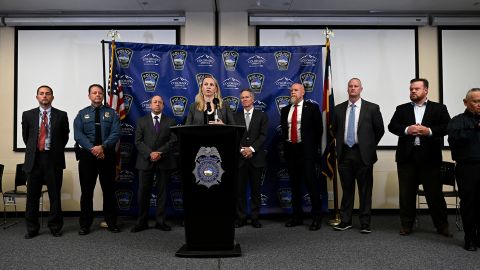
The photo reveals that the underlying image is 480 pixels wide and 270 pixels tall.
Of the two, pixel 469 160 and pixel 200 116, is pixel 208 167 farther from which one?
pixel 469 160

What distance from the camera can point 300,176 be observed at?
4992mm

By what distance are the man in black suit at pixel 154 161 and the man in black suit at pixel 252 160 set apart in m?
0.89

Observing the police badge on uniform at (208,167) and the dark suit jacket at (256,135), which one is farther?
the dark suit jacket at (256,135)

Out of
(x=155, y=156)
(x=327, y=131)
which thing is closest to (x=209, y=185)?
(x=155, y=156)

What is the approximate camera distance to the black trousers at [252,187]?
497cm

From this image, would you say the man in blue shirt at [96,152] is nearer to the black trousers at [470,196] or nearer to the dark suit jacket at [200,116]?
the dark suit jacket at [200,116]

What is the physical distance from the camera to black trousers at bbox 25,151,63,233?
4.58 meters

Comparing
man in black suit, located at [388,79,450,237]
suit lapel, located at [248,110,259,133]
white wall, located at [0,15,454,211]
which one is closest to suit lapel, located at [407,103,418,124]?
man in black suit, located at [388,79,450,237]

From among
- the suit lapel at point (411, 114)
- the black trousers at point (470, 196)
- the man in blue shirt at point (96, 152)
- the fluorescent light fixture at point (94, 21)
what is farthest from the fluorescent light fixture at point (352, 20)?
the black trousers at point (470, 196)

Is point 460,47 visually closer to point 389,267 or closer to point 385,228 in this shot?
point 385,228

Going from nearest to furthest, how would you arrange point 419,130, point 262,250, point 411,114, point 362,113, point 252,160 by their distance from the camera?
point 262,250 < point 419,130 < point 411,114 < point 362,113 < point 252,160

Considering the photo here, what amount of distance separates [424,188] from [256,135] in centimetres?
205

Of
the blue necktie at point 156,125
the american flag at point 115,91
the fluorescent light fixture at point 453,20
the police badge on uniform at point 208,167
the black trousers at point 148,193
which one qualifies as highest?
the fluorescent light fixture at point 453,20

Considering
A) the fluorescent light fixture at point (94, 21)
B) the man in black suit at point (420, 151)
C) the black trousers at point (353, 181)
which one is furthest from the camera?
the fluorescent light fixture at point (94, 21)
